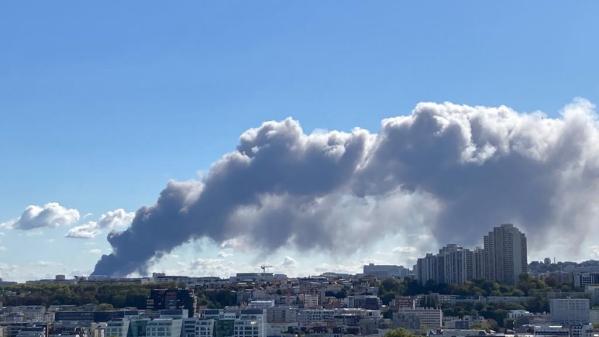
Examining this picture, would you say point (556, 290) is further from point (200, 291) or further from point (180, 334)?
point (180, 334)

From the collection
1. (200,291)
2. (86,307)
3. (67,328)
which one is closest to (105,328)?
(67,328)

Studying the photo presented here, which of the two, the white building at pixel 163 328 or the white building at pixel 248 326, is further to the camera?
the white building at pixel 163 328

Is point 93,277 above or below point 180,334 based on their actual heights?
above

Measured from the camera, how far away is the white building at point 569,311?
265 feet

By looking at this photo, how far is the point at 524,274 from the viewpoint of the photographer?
105 meters

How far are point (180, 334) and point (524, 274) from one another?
43.6 m

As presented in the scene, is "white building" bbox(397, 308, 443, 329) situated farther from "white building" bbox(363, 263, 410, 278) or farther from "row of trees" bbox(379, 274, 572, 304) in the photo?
"white building" bbox(363, 263, 410, 278)

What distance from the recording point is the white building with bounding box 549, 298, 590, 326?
80625 millimetres

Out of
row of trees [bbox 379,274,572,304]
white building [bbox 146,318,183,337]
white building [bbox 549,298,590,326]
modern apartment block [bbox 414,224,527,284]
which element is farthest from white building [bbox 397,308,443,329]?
modern apartment block [bbox 414,224,527,284]

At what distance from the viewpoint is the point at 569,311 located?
270ft

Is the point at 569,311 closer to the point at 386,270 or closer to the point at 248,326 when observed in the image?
the point at 248,326

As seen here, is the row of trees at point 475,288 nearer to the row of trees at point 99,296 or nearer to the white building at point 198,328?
the row of trees at point 99,296

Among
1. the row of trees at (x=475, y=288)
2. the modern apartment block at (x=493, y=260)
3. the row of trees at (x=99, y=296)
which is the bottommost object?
the row of trees at (x=99, y=296)

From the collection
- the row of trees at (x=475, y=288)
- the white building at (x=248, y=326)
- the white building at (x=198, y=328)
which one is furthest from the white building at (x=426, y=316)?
the row of trees at (x=475, y=288)
